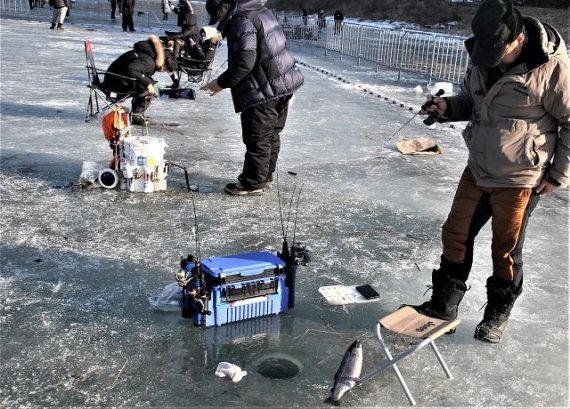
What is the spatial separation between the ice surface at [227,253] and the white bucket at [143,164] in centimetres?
13

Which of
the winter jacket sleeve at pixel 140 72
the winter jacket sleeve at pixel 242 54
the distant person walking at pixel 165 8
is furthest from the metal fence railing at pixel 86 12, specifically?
the winter jacket sleeve at pixel 242 54

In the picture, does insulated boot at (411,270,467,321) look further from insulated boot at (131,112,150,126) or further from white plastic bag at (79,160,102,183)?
insulated boot at (131,112,150,126)

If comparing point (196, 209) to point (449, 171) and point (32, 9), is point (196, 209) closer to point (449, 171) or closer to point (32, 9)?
point (449, 171)

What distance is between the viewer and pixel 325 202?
5.43 m

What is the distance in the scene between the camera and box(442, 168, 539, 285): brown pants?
3.03 m

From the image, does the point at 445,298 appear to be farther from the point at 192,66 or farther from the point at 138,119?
the point at 192,66

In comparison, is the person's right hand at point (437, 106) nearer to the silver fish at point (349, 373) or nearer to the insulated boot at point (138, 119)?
the silver fish at point (349, 373)

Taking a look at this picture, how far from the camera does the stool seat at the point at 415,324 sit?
9.21 ft

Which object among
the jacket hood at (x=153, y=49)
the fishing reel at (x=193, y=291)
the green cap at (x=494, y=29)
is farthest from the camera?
the jacket hood at (x=153, y=49)

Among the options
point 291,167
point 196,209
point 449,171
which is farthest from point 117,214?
point 449,171

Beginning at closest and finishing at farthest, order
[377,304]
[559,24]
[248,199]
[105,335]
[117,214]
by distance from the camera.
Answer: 1. [105,335]
2. [377,304]
3. [117,214]
4. [248,199]
5. [559,24]

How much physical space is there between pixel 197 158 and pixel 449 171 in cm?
278

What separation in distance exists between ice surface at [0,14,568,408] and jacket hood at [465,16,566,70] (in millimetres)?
1545

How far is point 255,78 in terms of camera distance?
16.7 feet
